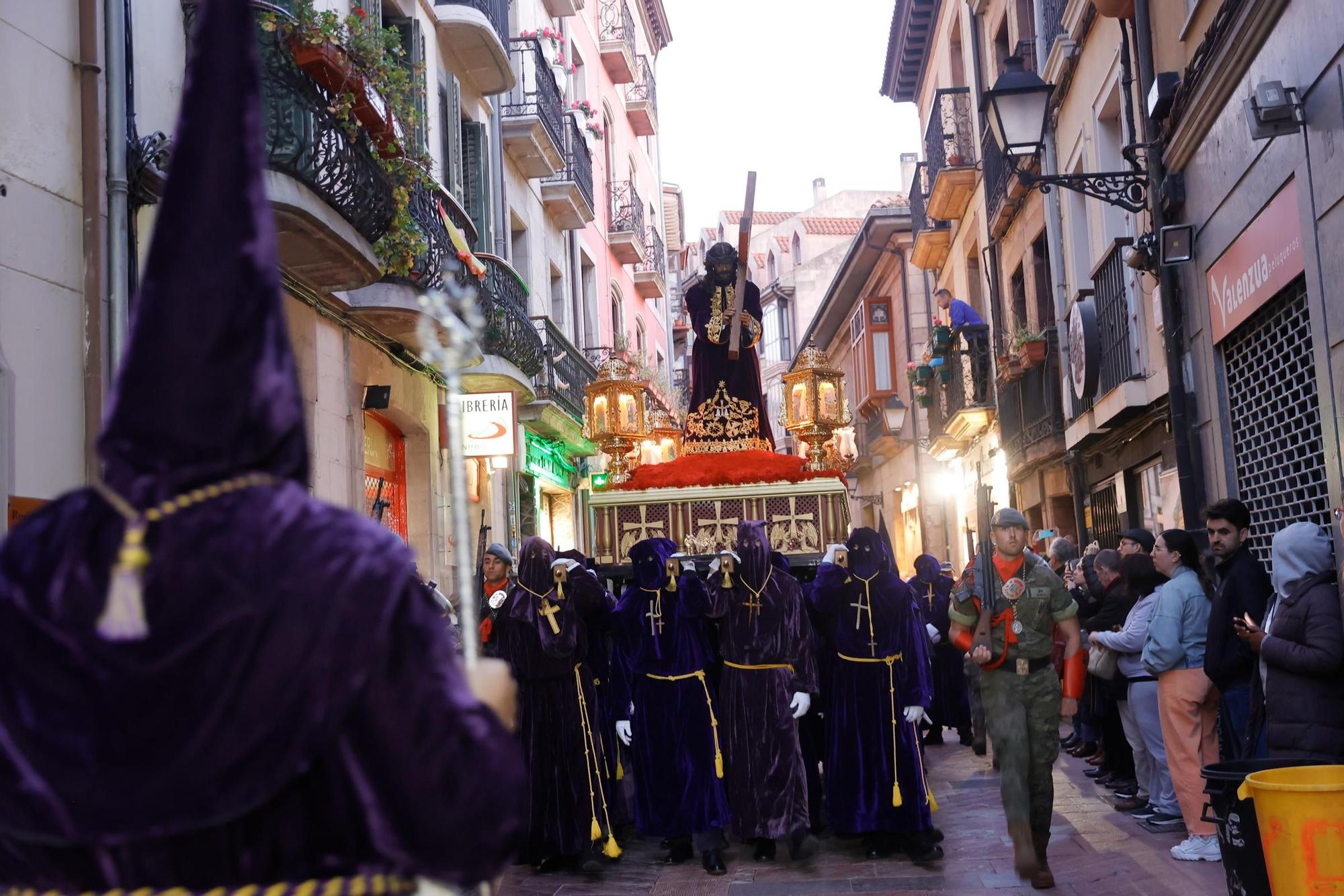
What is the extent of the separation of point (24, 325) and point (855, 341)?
90.9 feet

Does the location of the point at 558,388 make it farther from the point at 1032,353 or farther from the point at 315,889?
the point at 315,889

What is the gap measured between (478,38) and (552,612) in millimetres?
9716

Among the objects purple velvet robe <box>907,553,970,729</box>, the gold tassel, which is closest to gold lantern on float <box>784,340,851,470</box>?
purple velvet robe <box>907,553,970,729</box>

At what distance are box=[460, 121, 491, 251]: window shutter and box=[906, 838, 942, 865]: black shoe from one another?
11.0m

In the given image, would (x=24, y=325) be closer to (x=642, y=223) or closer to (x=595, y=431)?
(x=595, y=431)

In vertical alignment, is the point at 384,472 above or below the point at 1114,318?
below

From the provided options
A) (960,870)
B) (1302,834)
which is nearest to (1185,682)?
(960,870)

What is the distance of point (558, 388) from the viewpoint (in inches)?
818

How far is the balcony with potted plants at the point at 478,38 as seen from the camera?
15648 mm

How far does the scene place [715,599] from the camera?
8.63 m

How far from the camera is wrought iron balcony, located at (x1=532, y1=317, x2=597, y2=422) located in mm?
19516

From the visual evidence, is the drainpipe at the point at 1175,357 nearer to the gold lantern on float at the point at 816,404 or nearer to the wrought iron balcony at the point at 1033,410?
the gold lantern on float at the point at 816,404

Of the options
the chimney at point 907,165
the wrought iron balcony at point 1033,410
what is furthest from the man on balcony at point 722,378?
the chimney at point 907,165

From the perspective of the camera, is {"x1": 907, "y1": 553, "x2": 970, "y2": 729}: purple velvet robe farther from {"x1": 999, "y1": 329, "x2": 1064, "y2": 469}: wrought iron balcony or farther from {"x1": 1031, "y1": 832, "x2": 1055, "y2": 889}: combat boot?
{"x1": 1031, "y1": 832, "x2": 1055, "y2": 889}: combat boot
